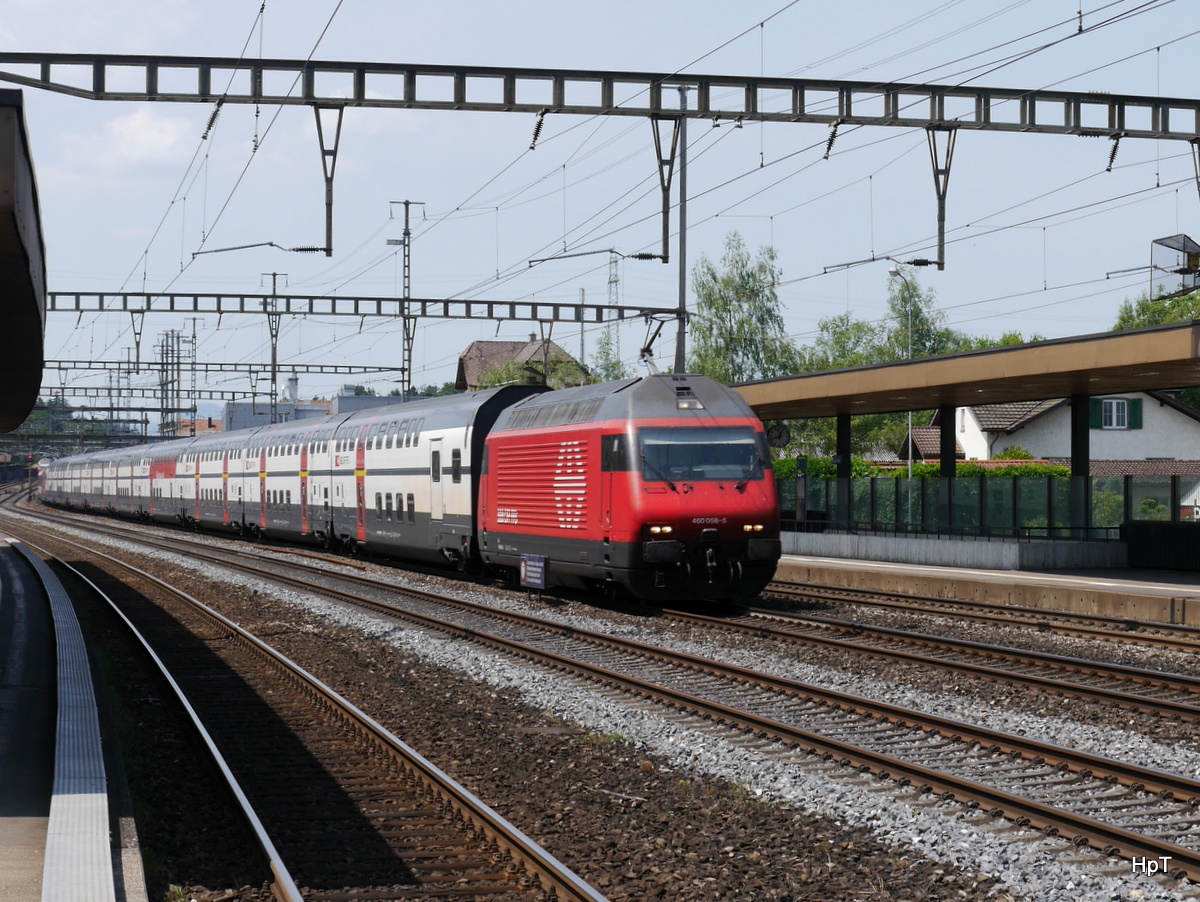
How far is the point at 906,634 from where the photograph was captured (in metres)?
16.3

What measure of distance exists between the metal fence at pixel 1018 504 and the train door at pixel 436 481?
1234 centimetres

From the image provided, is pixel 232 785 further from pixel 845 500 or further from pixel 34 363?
pixel 845 500

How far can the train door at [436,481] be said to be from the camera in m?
25.7

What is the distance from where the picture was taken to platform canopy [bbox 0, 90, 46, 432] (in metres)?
7.54

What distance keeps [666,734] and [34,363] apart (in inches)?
401

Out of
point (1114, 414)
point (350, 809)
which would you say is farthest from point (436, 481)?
point (1114, 414)

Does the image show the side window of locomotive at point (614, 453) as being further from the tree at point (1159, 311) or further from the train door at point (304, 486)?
the tree at point (1159, 311)

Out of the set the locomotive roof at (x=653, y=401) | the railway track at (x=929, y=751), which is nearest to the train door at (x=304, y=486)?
the locomotive roof at (x=653, y=401)

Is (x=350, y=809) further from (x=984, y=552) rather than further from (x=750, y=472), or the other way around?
(x=984, y=552)

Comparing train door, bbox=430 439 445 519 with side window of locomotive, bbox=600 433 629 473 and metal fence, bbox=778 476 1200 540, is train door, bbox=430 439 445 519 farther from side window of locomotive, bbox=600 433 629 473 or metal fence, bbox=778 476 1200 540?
metal fence, bbox=778 476 1200 540

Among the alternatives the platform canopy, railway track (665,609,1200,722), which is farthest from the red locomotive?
the platform canopy

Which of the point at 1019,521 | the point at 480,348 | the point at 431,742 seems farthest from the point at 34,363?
the point at 480,348

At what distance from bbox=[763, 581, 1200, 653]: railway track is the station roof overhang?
4685 mm

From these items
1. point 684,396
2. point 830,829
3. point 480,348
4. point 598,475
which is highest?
point 480,348
